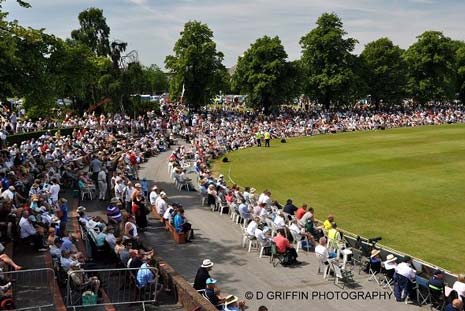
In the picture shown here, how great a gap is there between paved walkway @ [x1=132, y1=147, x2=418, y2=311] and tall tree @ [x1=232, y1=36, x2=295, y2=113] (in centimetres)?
4703

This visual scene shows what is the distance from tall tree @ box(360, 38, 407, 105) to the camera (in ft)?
249

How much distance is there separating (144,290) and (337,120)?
172 ft

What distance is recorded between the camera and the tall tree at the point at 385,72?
7581 cm

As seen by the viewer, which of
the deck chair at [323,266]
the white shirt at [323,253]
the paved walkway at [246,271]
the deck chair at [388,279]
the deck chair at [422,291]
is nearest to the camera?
the deck chair at [422,291]

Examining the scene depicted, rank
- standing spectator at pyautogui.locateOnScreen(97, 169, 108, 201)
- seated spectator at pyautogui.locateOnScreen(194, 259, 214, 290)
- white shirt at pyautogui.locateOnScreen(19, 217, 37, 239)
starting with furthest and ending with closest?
standing spectator at pyautogui.locateOnScreen(97, 169, 108, 201) < white shirt at pyautogui.locateOnScreen(19, 217, 37, 239) < seated spectator at pyautogui.locateOnScreen(194, 259, 214, 290)

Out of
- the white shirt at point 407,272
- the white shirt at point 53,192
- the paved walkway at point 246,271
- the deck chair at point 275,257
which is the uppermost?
the white shirt at point 53,192

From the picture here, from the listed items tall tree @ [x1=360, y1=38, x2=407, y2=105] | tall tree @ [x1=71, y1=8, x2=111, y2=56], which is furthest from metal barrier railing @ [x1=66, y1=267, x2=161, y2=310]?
tall tree @ [x1=360, y1=38, x2=407, y2=105]

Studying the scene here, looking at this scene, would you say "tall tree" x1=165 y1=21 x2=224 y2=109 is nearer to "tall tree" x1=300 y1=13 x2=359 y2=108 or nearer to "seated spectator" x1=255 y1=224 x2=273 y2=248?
"tall tree" x1=300 y1=13 x2=359 y2=108

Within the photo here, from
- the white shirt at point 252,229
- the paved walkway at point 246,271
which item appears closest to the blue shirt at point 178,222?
the paved walkway at point 246,271

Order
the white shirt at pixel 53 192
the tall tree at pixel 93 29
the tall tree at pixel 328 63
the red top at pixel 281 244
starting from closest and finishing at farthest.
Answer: the red top at pixel 281 244 < the white shirt at pixel 53 192 < the tall tree at pixel 93 29 < the tall tree at pixel 328 63

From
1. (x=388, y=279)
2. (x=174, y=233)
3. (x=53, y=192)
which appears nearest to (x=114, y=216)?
(x=174, y=233)

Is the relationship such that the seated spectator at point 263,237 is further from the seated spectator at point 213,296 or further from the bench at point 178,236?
the seated spectator at point 213,296

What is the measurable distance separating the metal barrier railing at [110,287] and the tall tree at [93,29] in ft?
170

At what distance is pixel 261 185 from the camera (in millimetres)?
28203
